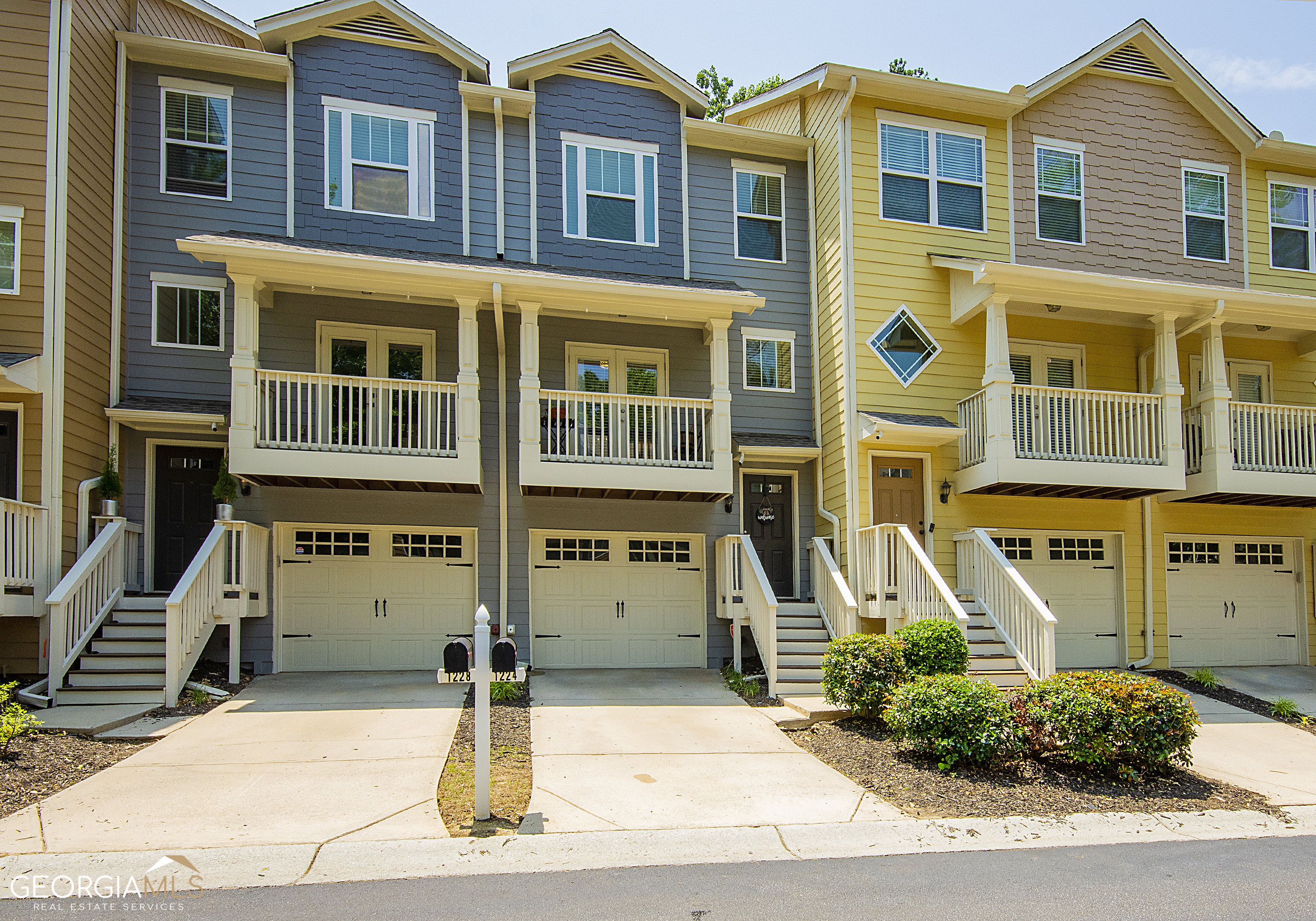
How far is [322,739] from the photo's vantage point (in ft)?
27.0

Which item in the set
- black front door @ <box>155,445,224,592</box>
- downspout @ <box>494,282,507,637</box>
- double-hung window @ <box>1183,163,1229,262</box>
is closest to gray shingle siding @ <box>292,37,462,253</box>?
downspout @ <box>494,282,507,637</box>

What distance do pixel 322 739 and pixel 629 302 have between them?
6495mm

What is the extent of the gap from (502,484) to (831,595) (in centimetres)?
482

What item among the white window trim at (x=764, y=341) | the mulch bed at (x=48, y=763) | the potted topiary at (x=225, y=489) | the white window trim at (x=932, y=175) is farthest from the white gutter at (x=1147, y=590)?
the mulch bed at (x=48, y=763)

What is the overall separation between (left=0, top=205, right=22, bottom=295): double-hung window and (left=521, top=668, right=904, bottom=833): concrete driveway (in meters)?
7.73

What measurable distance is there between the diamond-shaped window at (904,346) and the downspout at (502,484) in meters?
5.26

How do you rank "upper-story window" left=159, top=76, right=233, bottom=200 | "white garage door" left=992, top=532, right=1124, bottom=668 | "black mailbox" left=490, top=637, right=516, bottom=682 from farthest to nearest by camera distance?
"white garage door" left=992, top=532, right=1124, bottom=668
"upper-story window" left=159, top=76, right=233, bottom=200
"black mailbox" left=490, top=637, right=516, bottom=682

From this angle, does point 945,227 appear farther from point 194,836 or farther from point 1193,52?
point 194,836

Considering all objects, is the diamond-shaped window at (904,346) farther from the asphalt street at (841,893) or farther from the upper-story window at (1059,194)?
the asphalt street at (841,893)

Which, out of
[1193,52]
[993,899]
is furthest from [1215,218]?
[993,899]

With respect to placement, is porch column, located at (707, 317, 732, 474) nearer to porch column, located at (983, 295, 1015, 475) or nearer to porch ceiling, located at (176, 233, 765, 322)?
porch ceiling, located at (176, 233, 765, 322)

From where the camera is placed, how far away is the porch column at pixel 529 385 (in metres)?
11.1

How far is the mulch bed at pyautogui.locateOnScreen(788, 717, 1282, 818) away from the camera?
6.66 metres

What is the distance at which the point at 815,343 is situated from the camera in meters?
13.6
